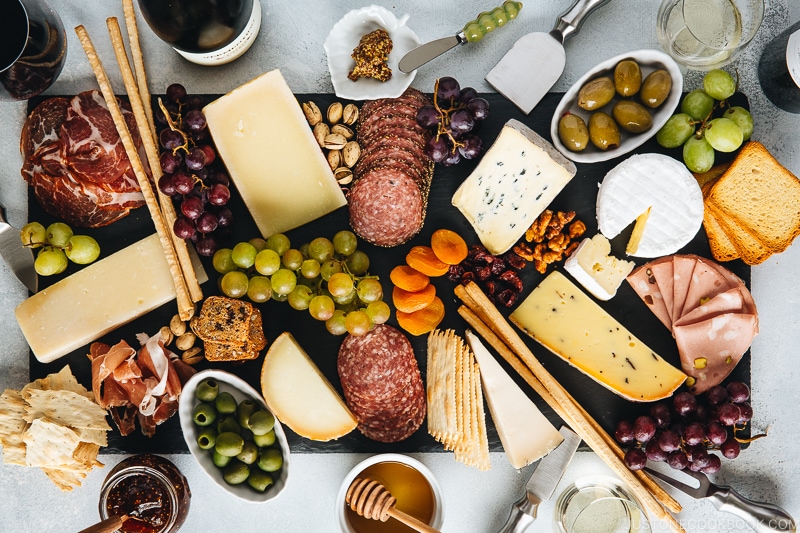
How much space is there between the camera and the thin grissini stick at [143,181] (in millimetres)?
1382

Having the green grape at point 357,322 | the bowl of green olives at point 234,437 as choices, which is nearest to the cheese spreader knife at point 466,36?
the green grape at point 357,322

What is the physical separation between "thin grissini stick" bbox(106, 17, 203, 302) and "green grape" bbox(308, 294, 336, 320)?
0.29m

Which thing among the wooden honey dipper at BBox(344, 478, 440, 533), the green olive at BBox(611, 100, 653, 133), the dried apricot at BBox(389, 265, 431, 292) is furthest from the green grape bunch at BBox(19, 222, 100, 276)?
the green olive at BBox(611, 100, 653, 133)

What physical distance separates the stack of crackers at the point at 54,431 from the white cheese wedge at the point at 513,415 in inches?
35.9

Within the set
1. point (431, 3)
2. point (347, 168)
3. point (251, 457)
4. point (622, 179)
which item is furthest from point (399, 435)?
point (431, 3)

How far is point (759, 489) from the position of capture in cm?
155

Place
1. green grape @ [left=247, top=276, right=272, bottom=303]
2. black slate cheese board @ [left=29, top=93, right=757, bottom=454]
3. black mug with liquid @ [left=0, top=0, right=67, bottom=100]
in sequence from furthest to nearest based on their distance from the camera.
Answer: black slate cheese board @ [left=29, top=93, right=757, bottom=454] → green grape @ [left=247, top=276, right=272, bottom=303] → black mug with liquid @ [left=0, top=0, right=67, bottom=100]

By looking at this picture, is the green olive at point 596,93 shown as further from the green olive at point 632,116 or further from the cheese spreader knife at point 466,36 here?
the cheese spreader knife at point 466,36

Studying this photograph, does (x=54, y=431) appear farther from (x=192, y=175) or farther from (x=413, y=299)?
(x=413, y=299)

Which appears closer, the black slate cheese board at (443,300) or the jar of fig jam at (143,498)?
the jar of fig jam at (143,498)

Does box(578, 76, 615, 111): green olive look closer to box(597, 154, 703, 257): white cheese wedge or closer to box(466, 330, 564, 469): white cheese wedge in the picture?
box(597, 154, 703, 257): white cheese wedge

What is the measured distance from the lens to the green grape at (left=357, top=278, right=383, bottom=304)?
4.44ft

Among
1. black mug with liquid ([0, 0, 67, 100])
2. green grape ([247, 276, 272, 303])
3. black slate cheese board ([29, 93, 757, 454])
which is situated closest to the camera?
black mug with liquid ([0, 0, 67, 100])

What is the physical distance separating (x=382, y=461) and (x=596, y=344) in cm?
60
